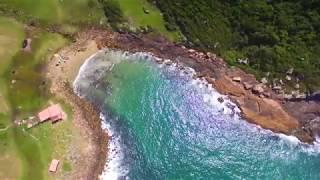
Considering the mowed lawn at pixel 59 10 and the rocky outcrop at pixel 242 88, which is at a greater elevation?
the mowed lawn at pixel 59 10

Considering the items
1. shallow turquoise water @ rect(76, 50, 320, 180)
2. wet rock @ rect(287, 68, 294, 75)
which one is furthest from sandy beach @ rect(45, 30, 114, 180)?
wet rock @ rect(287, 68, 294, 75)

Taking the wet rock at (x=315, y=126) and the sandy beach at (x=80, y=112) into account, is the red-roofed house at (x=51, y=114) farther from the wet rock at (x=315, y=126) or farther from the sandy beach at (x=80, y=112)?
the wet rock at (x=315, y=126)

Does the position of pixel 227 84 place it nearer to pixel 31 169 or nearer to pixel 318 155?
pixel 318 155

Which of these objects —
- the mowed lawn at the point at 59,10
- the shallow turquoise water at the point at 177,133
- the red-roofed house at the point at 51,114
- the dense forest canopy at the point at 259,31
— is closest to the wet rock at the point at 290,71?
the dense forest canopy at the point at 259,31

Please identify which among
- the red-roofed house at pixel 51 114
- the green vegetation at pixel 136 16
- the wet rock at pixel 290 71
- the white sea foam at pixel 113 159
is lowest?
the white sea foam at pixel 113 159

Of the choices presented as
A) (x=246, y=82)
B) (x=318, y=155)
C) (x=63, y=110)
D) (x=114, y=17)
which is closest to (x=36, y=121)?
(x=63, y=110)
